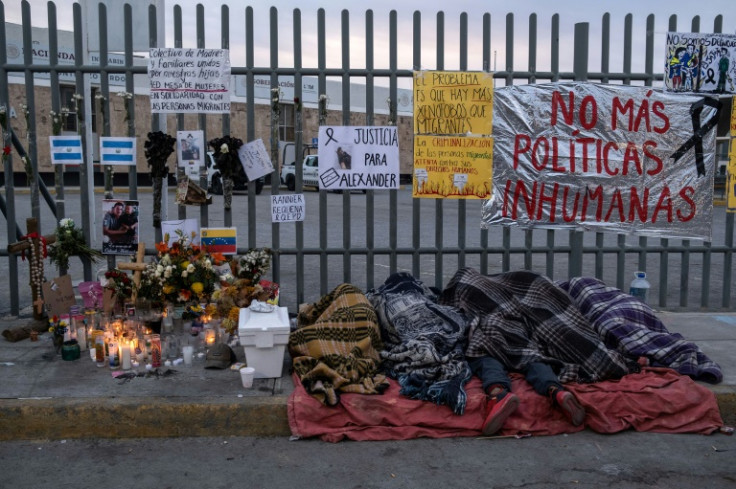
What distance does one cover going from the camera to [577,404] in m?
4.33

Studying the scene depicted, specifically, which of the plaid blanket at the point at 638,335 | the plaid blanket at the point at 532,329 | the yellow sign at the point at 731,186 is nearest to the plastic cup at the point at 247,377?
the plaid blanket at the point at 532,329

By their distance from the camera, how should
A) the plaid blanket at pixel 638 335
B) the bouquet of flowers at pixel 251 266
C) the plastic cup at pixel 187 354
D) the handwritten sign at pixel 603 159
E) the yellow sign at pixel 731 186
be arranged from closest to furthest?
the plaid blanket at pixel 638 335 < the plastic cup at pixel 187 354 < the bouquet of flowers at pixel 251 266 < the handwritten sign at pixel 603 159 < the yellow sign at pixel 731 186

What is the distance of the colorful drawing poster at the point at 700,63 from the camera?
6.32 m

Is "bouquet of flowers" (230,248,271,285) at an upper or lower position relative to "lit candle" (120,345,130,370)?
upper

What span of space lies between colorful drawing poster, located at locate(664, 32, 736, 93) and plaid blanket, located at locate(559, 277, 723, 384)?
2211mm

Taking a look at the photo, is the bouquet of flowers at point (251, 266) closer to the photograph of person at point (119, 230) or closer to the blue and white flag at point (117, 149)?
the photograph of person at point (119, 230)

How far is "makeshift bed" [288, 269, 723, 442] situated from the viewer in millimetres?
4344

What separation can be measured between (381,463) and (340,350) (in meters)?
1.06

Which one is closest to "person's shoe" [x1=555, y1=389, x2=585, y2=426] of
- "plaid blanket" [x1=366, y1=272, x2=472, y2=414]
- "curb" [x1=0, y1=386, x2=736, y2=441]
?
"plaid blanket" [x1=366, y1=272, x2=472, y2=414]

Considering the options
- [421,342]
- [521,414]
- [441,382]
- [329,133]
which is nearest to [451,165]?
[329,133]

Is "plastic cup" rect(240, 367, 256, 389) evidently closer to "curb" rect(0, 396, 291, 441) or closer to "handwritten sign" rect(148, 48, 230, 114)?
"curb" rect(0, 396, 291, 441)

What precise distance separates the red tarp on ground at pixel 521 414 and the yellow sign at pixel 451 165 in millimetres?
2113

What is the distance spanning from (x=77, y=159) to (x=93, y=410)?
2.53 metres

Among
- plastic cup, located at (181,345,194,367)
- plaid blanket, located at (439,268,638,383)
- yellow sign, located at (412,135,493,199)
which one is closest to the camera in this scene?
plaid blanket, located at (439,268,638,383)
